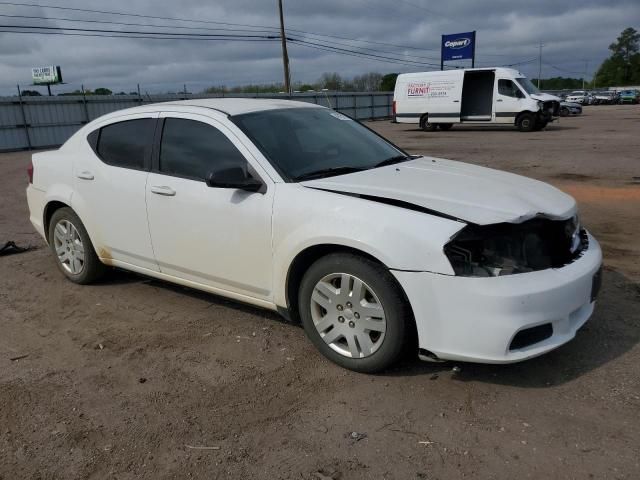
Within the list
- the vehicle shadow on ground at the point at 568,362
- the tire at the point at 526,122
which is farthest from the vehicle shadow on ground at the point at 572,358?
the tire at the point at 526,122

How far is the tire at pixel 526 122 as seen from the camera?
24266 millimetres

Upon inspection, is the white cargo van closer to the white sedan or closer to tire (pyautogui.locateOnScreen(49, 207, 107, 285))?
the white sedan

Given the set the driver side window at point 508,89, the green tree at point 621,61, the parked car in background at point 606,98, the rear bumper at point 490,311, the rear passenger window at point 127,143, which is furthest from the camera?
the green tree at point 621,61

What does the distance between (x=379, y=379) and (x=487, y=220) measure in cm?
116

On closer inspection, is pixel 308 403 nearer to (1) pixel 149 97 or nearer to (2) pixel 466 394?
(2) pixel 466 394

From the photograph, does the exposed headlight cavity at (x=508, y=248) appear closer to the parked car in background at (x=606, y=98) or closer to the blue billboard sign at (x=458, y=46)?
the blue billboard sign at (x=458, y=46)

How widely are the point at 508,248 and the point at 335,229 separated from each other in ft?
3.23

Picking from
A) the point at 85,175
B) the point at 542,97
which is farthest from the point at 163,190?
→ the point at 542,97

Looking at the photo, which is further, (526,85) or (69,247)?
(526,85)

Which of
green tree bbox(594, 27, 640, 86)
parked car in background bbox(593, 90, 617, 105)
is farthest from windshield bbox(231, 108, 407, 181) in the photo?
green tree bbox(594, 27, 640, 86)

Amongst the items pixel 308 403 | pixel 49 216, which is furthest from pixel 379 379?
pixel 49 216

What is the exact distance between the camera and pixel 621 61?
114 metres

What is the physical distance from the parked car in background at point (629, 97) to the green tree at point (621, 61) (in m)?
54.8

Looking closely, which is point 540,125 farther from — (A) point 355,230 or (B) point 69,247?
(A) point 355,230
